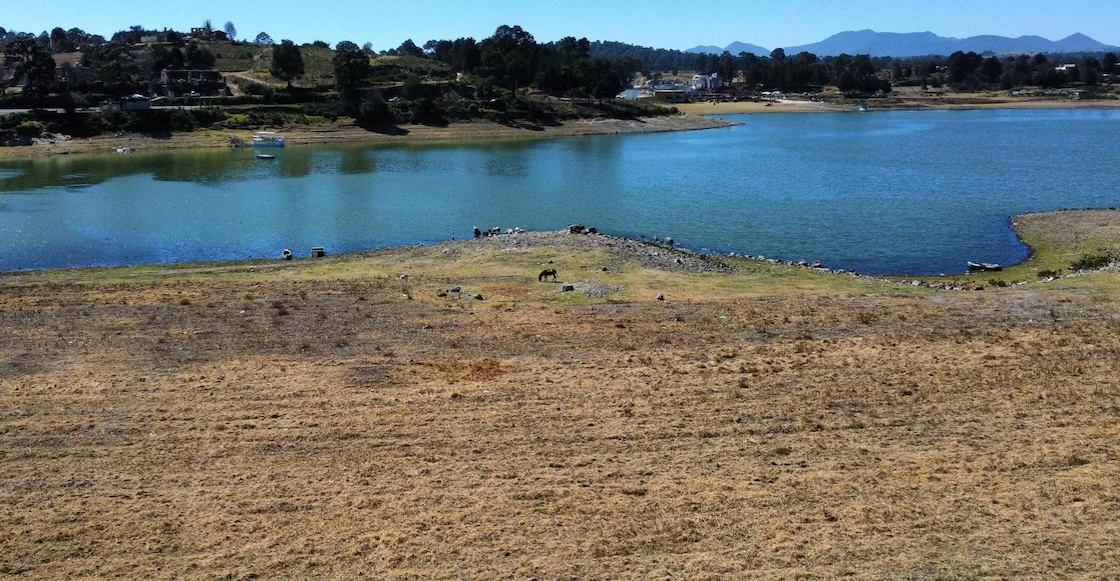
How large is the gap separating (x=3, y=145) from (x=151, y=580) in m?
94.4

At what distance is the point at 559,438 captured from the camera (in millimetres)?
15359

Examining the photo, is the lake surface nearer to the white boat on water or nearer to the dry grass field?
the white boat on water

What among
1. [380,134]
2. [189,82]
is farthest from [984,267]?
[189,82]

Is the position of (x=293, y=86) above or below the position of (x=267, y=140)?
above

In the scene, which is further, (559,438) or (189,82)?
(189,82)

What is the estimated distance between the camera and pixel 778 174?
7212 cm

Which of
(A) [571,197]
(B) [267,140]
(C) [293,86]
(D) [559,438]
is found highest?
(C) [293,86]

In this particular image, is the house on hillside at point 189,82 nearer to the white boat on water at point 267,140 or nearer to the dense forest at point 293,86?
the dense forest at point 293,86

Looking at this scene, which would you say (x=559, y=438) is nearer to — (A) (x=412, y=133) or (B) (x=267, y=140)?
(B) (x=267, y=140)

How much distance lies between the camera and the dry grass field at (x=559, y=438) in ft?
38.5

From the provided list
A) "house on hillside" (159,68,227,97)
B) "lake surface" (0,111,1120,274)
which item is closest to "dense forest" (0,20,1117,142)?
"house on hillside" (159,68,227,97)

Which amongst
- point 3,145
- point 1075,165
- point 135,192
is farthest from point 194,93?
point 1075,165

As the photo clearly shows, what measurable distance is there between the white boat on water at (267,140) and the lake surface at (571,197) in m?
2.18

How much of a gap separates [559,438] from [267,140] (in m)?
91.8
